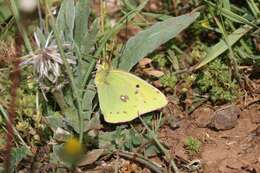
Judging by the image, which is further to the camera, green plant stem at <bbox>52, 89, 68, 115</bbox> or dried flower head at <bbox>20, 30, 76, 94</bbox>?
green plant stem at <bbox>52, 89, 68, 115</bbox>

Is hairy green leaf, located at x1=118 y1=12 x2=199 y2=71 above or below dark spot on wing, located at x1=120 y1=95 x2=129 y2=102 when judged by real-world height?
above

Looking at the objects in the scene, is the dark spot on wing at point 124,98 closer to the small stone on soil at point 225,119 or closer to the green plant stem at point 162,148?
the green plant stem at point 162,148

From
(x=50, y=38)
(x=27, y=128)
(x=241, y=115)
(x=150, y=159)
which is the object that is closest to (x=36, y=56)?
(x=50, y=38)

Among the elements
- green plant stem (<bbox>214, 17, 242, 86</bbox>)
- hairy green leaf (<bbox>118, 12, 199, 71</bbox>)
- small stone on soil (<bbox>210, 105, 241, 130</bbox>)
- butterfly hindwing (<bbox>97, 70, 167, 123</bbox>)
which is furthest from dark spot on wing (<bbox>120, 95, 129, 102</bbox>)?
green plant stem (<bbox>214, 17, 242, 86</bbox>)

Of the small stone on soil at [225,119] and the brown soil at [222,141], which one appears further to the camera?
the small stone on soil at [225,119]

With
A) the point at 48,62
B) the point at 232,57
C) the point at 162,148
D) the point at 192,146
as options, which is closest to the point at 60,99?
the point at 48,62

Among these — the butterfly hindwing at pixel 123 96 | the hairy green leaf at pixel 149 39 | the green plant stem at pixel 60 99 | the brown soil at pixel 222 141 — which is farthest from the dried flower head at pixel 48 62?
the brown soil at pixel 222 141

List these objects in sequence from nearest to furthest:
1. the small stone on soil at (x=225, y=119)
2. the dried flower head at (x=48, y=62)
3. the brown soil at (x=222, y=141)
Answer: the dried flower head at (x=48, y=62) → the brown soil at (x=222, y=141) → the small stone on soil at (x=225, y=119)

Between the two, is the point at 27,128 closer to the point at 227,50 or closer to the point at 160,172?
the point at 160,172

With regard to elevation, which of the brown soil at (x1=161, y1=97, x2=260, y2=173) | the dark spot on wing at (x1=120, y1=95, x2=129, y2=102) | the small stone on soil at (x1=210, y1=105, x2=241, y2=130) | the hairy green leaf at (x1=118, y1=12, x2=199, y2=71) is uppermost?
the hairy green leaf at (x1=118, y1=12, x2=199, y2=71)

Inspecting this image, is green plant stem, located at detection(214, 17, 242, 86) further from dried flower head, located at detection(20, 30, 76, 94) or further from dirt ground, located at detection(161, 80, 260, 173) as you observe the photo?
dried flower head, located at detection(20, 30, 76, 94)
